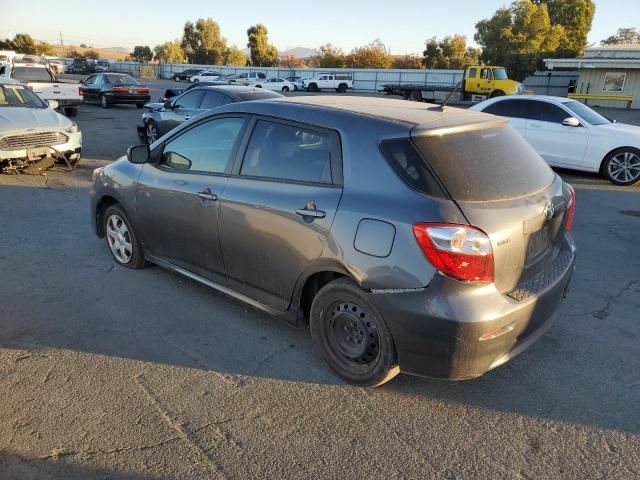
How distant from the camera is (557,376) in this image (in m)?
3.24

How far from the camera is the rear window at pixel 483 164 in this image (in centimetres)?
279

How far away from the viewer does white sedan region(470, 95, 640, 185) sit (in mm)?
9195

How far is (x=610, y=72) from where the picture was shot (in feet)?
107

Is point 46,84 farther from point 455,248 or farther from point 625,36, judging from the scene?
point 625,36

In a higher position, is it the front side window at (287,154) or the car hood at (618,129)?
the front side window at (287,154)

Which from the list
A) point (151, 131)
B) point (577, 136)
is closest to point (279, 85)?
point (151, 131)

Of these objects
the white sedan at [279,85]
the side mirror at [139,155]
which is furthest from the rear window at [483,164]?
the white sedan at [279,85]

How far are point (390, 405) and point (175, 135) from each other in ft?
9.31

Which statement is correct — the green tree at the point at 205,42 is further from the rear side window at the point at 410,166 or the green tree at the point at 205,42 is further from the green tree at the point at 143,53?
the rear side window at the point at 410,166

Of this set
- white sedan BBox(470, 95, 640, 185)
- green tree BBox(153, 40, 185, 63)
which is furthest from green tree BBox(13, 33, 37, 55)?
white sedan BBox(470, 95, 640, 185)

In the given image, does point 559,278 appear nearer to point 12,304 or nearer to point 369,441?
point 369,441

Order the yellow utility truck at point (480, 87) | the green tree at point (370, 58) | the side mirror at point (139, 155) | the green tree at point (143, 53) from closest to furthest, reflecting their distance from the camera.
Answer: the side mirror at point (139, 155) < the yellow utility truck at point (480, 87) < the green tree at point (370, 58) < the green tree at point (143, 53)

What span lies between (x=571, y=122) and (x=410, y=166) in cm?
Result: 796

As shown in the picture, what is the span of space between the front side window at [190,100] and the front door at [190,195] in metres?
6.55
